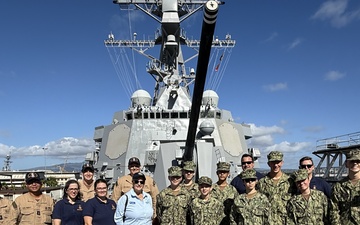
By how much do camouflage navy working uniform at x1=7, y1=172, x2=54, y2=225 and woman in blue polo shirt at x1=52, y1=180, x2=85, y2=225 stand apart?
0.28 metres

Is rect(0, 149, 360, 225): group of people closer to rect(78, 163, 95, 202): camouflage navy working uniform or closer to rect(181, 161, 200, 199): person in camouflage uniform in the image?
rect(181, 161, 200, 199): person in camouflage uniform

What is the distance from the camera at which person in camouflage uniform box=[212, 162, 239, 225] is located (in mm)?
3392

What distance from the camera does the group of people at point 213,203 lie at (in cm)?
297

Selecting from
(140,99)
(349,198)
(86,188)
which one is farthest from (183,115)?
(349,198)

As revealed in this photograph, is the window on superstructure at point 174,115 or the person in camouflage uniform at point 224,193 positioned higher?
the window on superstructure at point 174,115

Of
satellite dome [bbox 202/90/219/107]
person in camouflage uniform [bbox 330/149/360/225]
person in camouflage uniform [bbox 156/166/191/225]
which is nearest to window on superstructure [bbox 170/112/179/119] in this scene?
satellite dome [bbox 202/90/219/107]

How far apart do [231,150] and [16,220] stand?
6569 millimetres

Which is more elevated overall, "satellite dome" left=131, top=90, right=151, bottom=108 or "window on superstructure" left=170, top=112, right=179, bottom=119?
"satellite dome" left=131, top=90, right=151, bottom=108

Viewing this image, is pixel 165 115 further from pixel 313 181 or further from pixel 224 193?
pixel 313 181

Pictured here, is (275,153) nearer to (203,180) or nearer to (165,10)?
(203,180)

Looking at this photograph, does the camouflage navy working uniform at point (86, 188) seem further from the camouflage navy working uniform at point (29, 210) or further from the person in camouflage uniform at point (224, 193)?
the person in camouflage uniform at point (224, 193)

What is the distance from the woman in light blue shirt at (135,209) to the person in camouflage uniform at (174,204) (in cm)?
32

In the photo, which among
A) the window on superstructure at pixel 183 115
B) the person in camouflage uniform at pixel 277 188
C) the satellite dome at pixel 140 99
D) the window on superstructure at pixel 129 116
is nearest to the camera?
the person in camouflage uniform at pixel 277 188

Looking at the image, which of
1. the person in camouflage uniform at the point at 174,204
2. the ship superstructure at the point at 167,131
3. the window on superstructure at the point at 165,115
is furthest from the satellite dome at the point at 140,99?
the person in camouflage uniform at the point at 174,204
